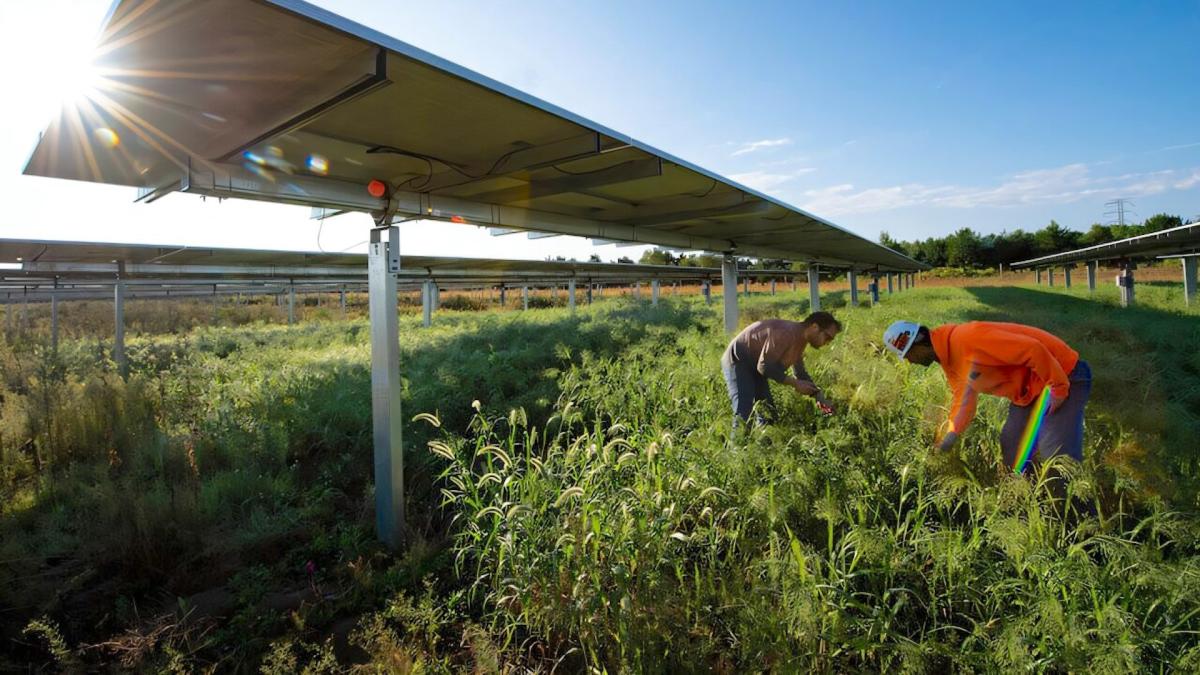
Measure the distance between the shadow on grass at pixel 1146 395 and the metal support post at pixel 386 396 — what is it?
15.3ft

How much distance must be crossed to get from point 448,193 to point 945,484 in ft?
14.4

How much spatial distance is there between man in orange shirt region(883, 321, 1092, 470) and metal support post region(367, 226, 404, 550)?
3524 mm

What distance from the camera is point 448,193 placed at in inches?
198

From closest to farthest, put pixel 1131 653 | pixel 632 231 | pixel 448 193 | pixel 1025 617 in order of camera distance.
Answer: pixel 1131 653 < pixel 1025 617 < pixel 448 193 < pixel 632 231

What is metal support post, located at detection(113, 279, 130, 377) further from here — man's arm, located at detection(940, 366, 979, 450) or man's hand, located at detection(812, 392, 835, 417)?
man's arm, located at detection(940, 366, 979, 450)

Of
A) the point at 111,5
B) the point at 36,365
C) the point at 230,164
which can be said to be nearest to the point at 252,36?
the point at 111,5

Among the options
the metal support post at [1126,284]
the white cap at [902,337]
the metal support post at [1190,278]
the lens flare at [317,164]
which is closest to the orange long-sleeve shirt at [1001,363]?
the white cap at [902,337]

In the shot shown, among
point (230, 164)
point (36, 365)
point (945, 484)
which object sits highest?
point (230, 164)

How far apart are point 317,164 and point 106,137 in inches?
44.7

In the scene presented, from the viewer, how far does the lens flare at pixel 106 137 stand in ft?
9.97

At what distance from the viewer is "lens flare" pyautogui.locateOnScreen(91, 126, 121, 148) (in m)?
3.04

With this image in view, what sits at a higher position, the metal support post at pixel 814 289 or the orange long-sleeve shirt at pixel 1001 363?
the metal support post at pixel 814 289

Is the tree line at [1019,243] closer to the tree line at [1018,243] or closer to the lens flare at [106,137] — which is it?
the tree line at [1018,243]

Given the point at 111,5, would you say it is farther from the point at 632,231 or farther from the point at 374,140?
the point at 632,231
